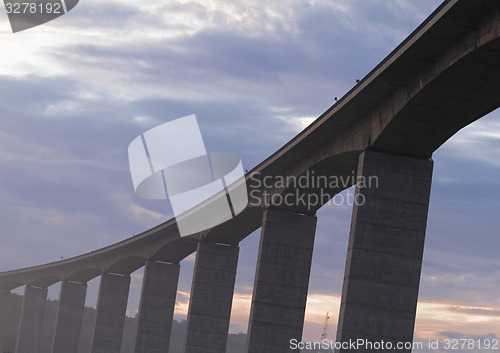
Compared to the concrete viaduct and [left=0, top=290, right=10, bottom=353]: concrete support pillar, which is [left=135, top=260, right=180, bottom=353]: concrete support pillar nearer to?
the concrete viaduct

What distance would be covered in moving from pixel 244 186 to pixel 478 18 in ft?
88.2

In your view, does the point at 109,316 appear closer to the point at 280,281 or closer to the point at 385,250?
the point at 280,281

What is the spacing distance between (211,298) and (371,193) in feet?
95.6

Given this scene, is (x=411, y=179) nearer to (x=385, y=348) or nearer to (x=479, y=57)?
(x=385, y=348)

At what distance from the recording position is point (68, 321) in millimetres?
93250

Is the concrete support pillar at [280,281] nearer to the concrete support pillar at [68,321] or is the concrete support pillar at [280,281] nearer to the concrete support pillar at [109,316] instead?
the concrete support pillar at [109,316]

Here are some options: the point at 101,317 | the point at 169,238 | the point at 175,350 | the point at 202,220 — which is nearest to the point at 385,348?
the point at 202,220

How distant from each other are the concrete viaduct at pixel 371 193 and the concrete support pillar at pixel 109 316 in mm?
18411

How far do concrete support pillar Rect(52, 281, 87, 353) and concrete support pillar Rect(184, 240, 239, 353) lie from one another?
117ft

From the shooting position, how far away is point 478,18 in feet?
84.4

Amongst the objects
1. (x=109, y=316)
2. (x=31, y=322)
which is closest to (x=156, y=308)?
(x=109, y=316)

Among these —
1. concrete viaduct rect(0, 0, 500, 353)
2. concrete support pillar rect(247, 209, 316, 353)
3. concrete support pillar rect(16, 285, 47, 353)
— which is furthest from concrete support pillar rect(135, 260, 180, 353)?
concrete support pillar rect(16, 285, 47, 353)

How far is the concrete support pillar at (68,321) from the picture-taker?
304 feet

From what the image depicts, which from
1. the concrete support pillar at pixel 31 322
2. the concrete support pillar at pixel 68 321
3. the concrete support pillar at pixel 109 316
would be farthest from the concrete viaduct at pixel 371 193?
the concrete support pillar at pixel 31 322
